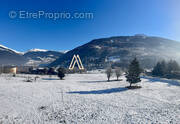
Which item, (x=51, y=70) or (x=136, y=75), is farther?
(x=51, y=70)

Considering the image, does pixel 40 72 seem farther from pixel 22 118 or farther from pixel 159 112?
pixel 159 112

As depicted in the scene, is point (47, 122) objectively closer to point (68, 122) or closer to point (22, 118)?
point (68, 122)

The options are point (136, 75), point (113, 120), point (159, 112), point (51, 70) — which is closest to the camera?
point (113, 120)

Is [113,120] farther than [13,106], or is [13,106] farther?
[13,106]

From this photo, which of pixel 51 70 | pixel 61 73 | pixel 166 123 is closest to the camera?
pixel 166 123

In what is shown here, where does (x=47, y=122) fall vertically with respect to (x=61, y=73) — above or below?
below

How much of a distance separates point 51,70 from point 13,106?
180 feet

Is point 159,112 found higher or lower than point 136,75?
lower

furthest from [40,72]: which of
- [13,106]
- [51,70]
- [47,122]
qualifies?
[47,122]

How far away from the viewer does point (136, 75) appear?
90.7ft

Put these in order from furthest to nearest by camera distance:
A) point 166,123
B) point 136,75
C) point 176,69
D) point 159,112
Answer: point 176,69 < point 136,75 < point 159,112 < point 166,123

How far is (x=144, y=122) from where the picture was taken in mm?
9992

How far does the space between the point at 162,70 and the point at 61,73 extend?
54604 mm

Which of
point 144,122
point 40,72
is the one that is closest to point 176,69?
point 144,122
